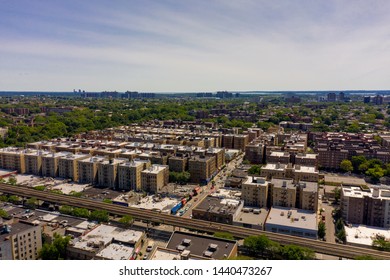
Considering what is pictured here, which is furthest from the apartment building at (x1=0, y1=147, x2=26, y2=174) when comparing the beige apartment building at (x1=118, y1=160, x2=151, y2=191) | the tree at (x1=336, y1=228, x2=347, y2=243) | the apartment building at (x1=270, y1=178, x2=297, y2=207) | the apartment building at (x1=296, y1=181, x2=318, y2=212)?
the tree at (x1=336, y1=228, x2=347, y2=243)

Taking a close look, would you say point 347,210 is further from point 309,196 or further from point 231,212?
point 231,212

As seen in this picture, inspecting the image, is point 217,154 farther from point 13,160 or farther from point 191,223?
point 13,160

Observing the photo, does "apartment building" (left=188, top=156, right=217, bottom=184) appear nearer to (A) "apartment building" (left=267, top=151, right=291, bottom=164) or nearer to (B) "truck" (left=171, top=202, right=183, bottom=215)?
(B) "truck" (left=171, top=202, right=183, bottom=215)

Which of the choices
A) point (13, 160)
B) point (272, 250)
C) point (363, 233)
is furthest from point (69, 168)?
point (363, 233)

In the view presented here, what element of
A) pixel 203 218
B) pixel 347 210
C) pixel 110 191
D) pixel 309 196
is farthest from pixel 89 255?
pixel 347 210

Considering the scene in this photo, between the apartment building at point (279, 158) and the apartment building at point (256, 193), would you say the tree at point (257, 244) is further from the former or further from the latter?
the apartment building at point (279, 158)

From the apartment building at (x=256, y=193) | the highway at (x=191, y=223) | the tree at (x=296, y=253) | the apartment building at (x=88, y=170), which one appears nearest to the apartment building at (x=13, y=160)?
the highway at (x=191, y=223)
